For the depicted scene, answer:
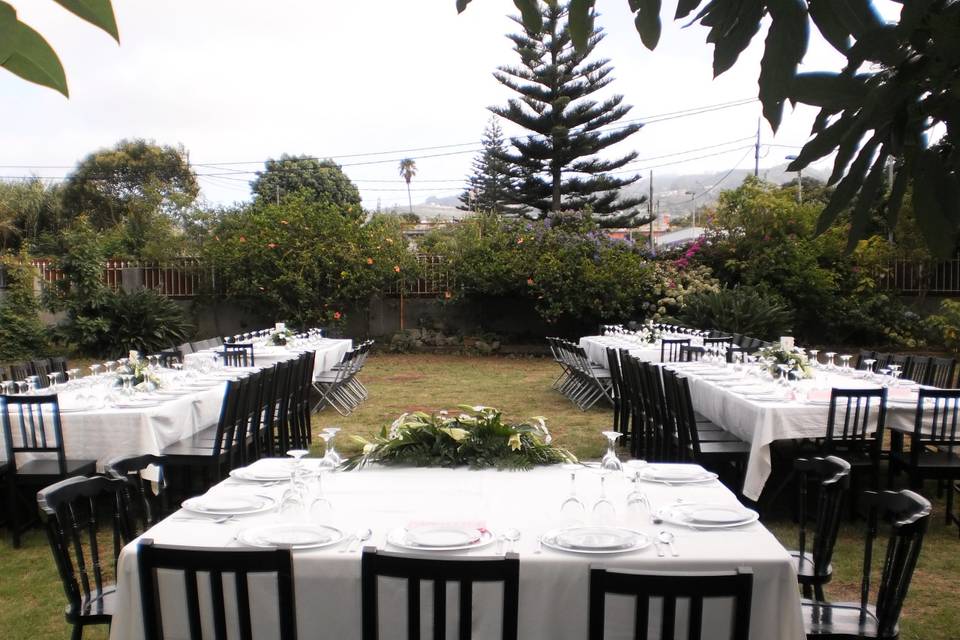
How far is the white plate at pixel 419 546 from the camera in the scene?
9.25 feet

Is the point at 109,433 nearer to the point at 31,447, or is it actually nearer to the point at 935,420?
the point at 31,447

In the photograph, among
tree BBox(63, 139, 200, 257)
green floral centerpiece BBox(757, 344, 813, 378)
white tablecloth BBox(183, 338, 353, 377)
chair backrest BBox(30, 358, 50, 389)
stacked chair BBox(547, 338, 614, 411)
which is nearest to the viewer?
green floral centerpiece BBox(757, 344, 813, 378)

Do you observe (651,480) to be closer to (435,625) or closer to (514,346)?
(435,625)

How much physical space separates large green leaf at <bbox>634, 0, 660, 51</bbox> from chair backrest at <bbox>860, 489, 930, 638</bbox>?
194 cm

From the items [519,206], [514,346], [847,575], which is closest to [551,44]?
[519,206]

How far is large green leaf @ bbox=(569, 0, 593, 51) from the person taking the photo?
174cm

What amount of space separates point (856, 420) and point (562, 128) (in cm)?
2168

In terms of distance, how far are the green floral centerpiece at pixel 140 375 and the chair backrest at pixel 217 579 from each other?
14.3ft

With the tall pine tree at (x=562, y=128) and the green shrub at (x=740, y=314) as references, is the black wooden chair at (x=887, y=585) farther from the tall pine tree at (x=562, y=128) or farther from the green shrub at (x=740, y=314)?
the tall pine tree at (x=562, y=128)

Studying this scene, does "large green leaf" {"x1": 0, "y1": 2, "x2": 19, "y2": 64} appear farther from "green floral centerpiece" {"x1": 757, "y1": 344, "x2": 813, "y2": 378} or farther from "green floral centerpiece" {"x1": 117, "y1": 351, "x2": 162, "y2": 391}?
"green floral centerpiece" {"x1": 757, "y1": 344, "x2": 813, "y2": 378}

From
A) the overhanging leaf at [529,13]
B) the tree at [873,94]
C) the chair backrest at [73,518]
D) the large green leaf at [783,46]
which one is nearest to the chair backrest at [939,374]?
the chair backrest at [73,518]

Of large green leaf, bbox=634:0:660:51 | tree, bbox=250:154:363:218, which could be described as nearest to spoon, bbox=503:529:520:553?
large green leaf, bbox=634:0:660:51

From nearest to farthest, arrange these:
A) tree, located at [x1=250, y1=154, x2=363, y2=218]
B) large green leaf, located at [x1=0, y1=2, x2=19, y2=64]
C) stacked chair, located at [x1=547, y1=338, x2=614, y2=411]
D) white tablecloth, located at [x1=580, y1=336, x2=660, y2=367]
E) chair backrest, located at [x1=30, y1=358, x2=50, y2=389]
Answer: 1. large green leaf, located at [x1=0, y1=2, x2=19, y2=64]
2. chair backrest, located at [x1=30, y1=358, x2=50, y2=389]
3. stacked chair, located at [x1=547, y1=338, x2=614, y2=411]
4. white tablecloth, located at [x1=580, y1=336, x2=660, y2=367]
5. tree, located at [x1=250, y1=154, x2=363, y2=218]

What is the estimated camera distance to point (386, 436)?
172 inches
